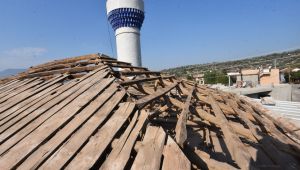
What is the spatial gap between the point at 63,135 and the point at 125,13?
19499 millimetres

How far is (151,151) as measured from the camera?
3023 mm

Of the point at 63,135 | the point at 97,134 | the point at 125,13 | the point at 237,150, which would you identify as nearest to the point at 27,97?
the point at 63,135

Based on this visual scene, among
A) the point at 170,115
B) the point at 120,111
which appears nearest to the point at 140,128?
the point at 120,111

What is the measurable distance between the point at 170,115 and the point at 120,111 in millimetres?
7207

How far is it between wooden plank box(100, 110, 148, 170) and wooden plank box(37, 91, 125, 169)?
1.81 ft

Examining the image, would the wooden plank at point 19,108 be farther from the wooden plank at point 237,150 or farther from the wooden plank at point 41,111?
the wooden plank at point 237,150

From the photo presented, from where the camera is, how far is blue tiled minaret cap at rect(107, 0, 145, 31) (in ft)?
69.6

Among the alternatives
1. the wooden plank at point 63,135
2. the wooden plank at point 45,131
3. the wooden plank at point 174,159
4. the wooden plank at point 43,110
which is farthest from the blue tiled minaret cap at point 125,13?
the wooden plank at point 174,159

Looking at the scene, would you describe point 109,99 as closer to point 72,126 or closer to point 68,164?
point 72,126

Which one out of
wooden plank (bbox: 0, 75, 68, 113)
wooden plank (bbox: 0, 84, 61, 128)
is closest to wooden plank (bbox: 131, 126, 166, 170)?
wooden plank (bbox: 0, 84, 61, 128)

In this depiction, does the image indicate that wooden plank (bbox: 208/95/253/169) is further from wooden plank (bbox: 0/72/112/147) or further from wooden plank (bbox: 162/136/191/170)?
wooden plank (bbox: 0/72/112/147)

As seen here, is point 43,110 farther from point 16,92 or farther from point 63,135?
point 16,92

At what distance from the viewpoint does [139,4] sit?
22.3 metres

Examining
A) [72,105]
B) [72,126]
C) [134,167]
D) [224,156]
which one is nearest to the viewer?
[134,167]
